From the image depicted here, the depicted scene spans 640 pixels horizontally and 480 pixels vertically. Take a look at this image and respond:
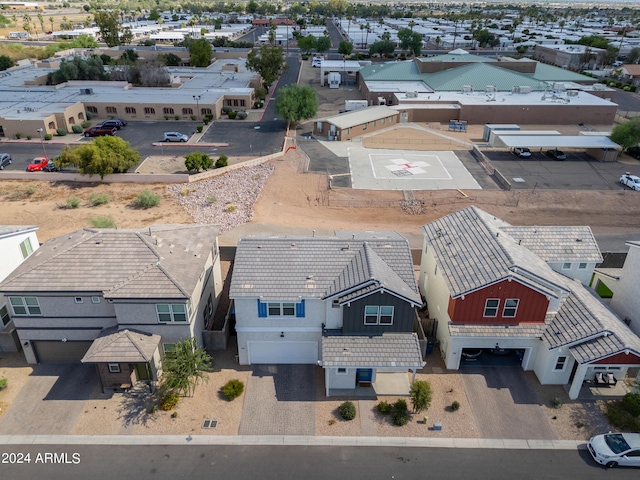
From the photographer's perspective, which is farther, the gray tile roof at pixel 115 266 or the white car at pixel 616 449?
the gray tile roof at pixel 115 266

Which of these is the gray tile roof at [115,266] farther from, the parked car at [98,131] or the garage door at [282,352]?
the parked car at [98,131]

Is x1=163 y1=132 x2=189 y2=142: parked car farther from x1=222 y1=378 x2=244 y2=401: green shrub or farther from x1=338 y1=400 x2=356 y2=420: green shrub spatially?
x1=338 y1=400 x2=356 y2=420: green shrub

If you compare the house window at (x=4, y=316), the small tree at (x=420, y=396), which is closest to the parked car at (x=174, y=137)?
the house window at (x=4, y=316)

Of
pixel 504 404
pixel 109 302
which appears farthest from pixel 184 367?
pixel 504 404

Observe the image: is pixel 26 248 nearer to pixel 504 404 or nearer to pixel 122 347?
pixel 122 347

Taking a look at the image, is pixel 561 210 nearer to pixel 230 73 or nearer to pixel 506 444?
pixel 506 444

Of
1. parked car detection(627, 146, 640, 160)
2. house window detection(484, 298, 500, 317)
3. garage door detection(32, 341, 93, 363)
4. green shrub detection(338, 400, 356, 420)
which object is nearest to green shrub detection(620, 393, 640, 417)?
house window detection(484, 298, 500, 317)
